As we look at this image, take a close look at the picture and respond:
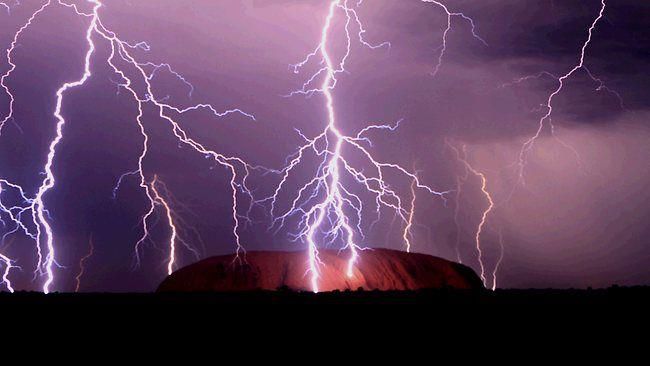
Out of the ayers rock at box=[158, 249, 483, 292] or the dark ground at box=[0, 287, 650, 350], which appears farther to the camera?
the ayers rock at box=[158, 249, 483, 292]

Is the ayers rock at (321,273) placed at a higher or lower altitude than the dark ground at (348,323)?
higher

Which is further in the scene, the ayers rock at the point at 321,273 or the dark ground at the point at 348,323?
the ayers rock at the point at 321,273

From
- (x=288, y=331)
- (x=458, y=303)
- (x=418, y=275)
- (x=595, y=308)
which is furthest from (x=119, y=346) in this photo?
(x=418, y=275)

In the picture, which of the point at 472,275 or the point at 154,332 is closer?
the point at 154,332

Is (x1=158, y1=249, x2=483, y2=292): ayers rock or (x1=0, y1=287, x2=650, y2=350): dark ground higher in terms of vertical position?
(x1=158, y1=249, x2=483, y2=292): ayers rock

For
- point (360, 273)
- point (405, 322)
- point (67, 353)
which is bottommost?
point (67, 353)

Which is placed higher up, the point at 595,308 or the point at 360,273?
the point at 360,273

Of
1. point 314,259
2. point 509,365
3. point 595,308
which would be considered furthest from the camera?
point 314,259

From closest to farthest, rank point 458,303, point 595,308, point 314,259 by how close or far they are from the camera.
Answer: point 595,308 → point 458,303 → point 314,259

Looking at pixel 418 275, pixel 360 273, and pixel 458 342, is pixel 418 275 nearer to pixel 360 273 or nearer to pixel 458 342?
pixel 360 273
